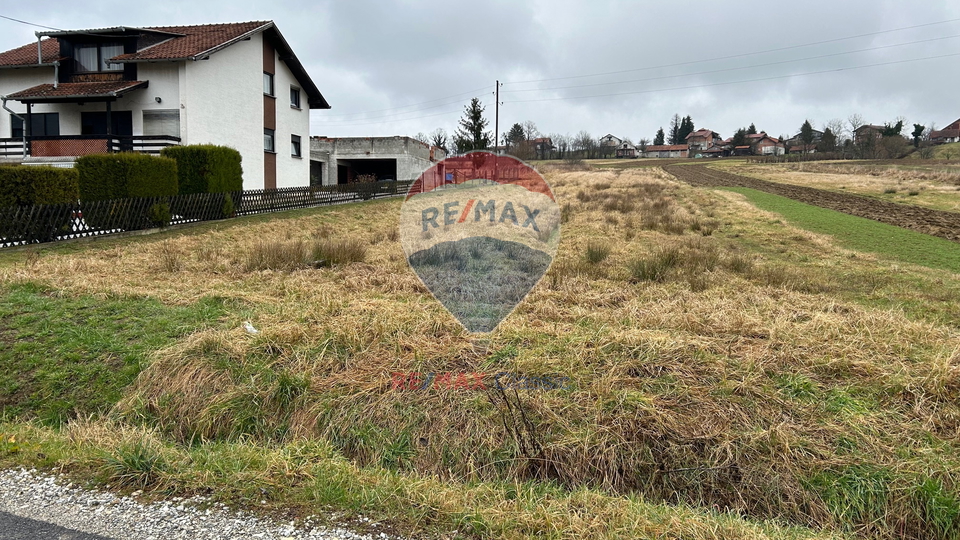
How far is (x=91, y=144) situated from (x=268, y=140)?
8.04 meters

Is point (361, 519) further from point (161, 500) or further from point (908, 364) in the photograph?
point (908, 364)

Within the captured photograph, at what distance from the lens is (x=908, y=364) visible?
16.9ft

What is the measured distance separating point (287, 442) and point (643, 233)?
13249mm

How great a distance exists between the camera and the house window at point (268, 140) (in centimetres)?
2819

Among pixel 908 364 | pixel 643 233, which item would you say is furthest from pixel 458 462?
pixel 643 233

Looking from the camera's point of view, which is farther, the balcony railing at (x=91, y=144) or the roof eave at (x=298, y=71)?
the roof eave at (x=298, y=71)

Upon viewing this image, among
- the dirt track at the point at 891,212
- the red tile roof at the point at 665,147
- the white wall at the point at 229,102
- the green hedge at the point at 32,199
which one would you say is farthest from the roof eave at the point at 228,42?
the red tile roof at the point at 665,147

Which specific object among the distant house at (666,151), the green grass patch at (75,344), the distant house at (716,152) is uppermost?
the distant house at (666,151)

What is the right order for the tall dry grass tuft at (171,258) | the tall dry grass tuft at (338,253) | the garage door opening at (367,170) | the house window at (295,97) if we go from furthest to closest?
the garage door opening at (367,170) < the house window at (295,97) < the tall dry grass tuft at (338,253) < the tall dry grass tuft at (171,258)

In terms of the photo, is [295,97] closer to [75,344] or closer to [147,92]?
[147,92]

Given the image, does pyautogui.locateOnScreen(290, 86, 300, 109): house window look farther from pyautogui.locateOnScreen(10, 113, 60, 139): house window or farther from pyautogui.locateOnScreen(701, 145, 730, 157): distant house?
pyautogui.locateOnScreen(701, 145, 730, 157): distant house

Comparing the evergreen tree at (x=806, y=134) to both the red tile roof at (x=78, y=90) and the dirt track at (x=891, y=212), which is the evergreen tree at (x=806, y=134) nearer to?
the dirt track at (x=891, y=212)

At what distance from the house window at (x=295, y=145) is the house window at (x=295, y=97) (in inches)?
67.8

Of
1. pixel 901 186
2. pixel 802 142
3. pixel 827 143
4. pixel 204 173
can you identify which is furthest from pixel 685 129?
pixel 204 173
